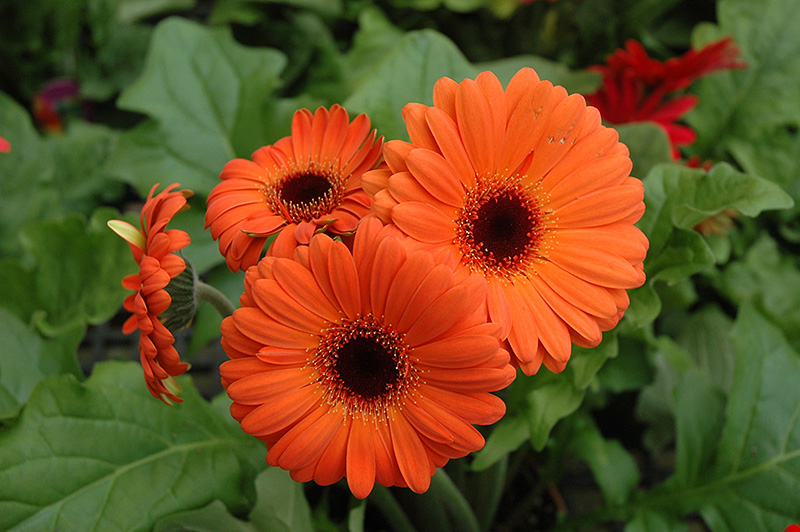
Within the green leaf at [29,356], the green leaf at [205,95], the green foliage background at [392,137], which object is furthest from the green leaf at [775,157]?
the green leaf at [29,356]

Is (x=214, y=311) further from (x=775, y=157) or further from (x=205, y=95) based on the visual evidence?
(x=775, y=157)

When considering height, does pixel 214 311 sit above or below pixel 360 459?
below

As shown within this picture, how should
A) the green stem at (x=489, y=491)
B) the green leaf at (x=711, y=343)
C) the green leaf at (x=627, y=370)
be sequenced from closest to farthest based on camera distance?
the green stem at (x=489, y=491)
the green leaf at (x=627, y=370)
the green leaf at (x=711, y=343)

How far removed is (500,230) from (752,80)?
71cm

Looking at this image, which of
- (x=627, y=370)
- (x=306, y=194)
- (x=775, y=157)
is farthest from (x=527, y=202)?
(x=775, y=157)

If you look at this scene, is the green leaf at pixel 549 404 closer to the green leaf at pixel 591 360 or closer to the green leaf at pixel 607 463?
the green leaf at pixel 591 360

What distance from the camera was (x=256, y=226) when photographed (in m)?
0.37

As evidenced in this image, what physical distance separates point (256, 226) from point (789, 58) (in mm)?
856

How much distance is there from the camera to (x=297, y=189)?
1.35 ft

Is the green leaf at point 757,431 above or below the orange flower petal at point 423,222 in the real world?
below

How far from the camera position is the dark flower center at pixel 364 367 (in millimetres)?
370

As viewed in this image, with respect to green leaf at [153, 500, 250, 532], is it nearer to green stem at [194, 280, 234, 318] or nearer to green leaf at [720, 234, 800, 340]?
green stem at [194, 280, 234, 318]

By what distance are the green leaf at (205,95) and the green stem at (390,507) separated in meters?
0.45

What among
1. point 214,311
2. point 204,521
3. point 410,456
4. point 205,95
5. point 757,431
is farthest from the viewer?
point 205,95
